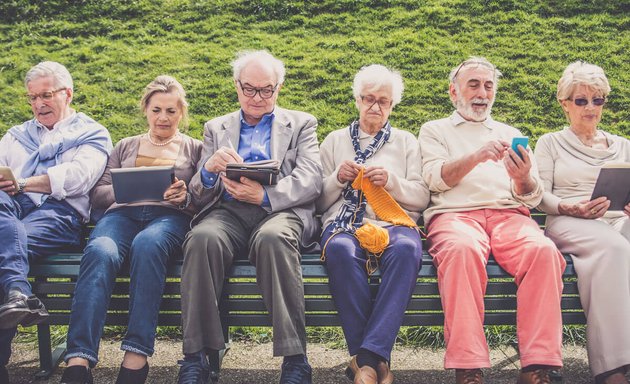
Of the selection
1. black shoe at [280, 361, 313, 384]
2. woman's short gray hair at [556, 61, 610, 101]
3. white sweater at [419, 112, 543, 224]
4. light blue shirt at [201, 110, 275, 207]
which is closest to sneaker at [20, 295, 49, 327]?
black shoe at [280, 361, 313, 384]

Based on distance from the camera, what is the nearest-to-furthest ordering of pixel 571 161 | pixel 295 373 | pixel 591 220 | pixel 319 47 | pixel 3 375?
pixel 295 373 → pixel 3 375 → pixel 591 220 → pixel 571 161 → pixel 319 47

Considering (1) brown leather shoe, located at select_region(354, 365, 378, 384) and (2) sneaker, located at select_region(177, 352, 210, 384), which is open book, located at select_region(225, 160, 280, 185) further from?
(1) brown leather shoe, located at select_region(354, 365, 378, 384)

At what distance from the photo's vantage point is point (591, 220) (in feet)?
13.1

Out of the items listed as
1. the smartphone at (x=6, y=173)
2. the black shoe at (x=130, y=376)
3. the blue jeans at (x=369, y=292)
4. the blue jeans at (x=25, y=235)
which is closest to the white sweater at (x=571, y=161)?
the blue jeans at (x=369, y=292)

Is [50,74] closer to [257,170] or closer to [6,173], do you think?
[6,173]

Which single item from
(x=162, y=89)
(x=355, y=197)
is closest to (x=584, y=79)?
(x=355, y=197)

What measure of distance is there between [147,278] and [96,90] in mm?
5049

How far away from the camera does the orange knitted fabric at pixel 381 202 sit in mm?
4004

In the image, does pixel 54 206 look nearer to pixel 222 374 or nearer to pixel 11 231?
pixel 11 231

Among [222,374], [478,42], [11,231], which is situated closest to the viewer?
[11,231]

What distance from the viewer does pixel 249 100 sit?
4.33 metres

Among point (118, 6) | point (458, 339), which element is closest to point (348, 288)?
point (458, 339)

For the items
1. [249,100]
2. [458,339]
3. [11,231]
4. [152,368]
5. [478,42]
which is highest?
[478,42]

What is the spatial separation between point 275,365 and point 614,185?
235cm
